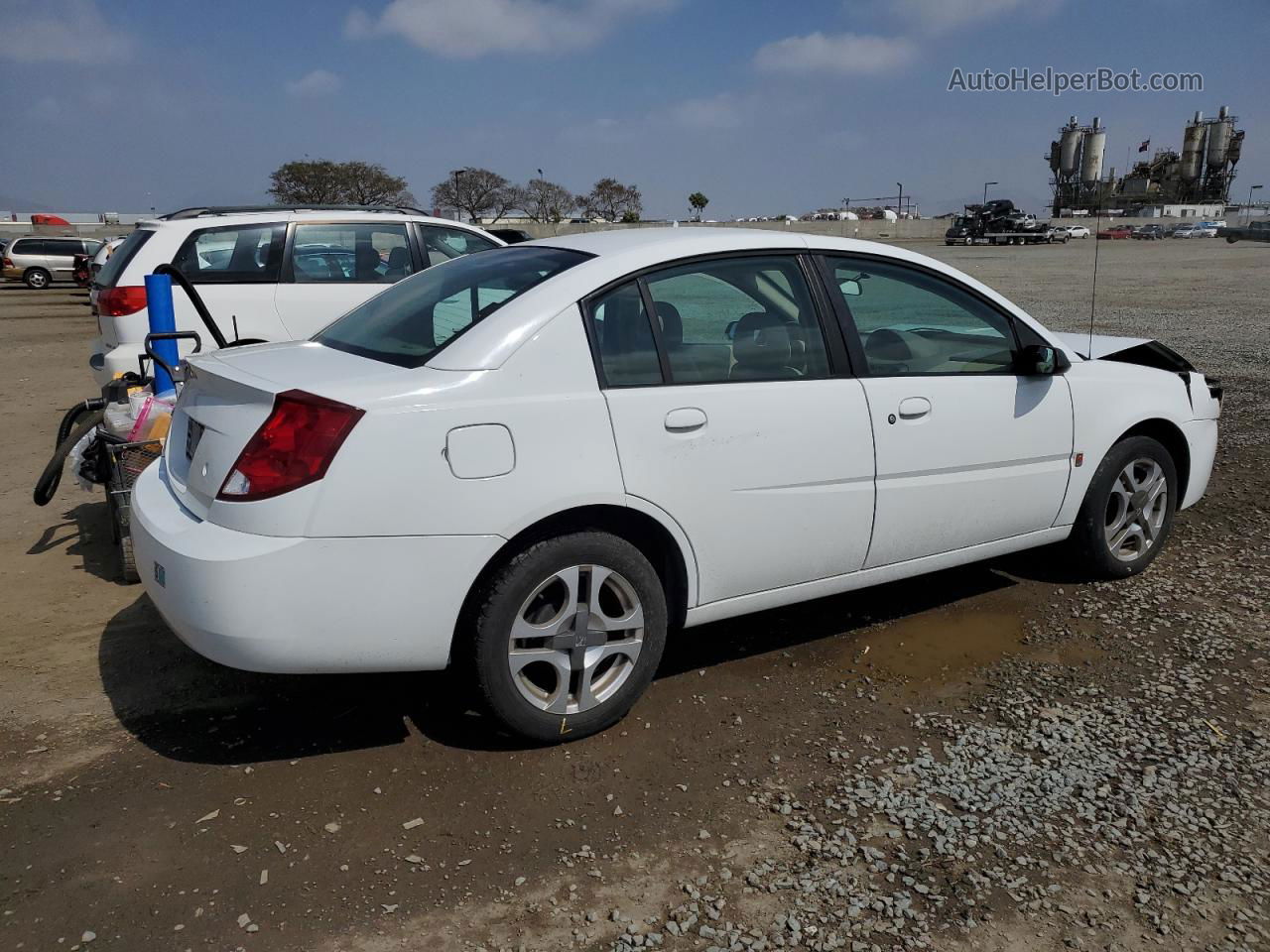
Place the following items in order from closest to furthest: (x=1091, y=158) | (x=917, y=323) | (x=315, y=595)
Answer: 1. (x=315, y=595)
2. (x=917, y=323)
3. (x=1091, y=158)

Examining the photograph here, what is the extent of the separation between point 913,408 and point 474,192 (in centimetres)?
8062

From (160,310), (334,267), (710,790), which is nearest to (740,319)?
(710,790)

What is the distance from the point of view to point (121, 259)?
24.8 ft

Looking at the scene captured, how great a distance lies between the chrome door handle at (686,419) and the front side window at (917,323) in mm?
842

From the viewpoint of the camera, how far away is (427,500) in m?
2.98

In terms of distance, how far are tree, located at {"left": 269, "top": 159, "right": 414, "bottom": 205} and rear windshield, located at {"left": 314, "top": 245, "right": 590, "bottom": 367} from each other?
64.5 metres

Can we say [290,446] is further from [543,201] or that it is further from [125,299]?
[543,201]

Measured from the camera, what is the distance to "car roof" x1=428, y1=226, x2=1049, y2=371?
319cm

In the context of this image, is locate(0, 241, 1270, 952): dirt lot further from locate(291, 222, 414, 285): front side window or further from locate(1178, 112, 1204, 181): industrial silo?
locate(1178, 112, 1204, 181): industrial silo

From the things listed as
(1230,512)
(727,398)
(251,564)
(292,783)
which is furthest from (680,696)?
(1230,512)

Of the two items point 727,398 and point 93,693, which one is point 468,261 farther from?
point 93,693

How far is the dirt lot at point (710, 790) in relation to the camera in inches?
102

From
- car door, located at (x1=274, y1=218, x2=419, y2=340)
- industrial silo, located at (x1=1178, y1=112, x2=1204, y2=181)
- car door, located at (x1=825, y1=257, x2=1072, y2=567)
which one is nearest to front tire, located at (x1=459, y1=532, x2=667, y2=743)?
car door, located at (x1=825, y1=257, x2=1072, y2=567)

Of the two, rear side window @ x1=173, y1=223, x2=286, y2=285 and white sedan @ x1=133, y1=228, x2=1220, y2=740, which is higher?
rear side window @ x1=173, y1=223, x2=286, y2=285
